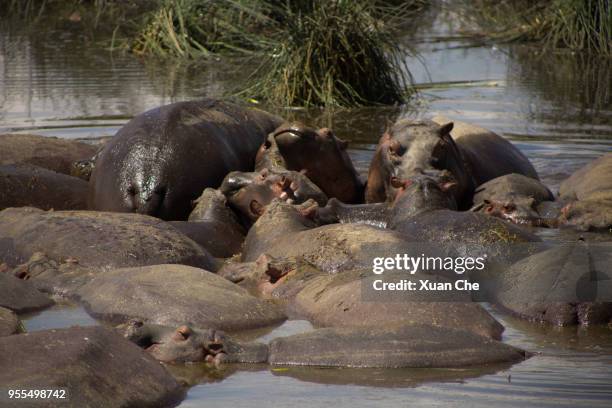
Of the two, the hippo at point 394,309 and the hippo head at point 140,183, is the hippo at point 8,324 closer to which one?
the hippo at point 394,309

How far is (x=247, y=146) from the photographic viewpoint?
10.0 metres

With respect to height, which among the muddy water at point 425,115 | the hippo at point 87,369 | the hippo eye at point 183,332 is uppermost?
the hippo at point 87,369

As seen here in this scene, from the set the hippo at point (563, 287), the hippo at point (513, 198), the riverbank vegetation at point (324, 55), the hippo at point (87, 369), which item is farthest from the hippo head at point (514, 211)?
the riverbank vegetation at point (324, 55)

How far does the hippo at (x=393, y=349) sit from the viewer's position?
18.4ft

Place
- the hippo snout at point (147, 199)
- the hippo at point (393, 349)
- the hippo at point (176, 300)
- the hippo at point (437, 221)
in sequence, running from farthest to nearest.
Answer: the hippo snout at point (147, 199)
the hippo at point (437, 221)
the hippo at point (176, 300)
the hippo at point (393, 349)

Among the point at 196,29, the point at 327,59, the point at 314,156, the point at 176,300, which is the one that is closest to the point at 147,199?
the point at 314,156

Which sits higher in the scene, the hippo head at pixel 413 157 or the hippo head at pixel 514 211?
the hippo head at pixel 413 157

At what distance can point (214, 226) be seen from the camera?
860 cm

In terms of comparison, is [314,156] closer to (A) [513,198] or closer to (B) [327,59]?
(A) [513,198]

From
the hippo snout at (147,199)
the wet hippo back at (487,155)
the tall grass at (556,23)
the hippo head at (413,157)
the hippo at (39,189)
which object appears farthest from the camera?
the tall grass at (556,23)

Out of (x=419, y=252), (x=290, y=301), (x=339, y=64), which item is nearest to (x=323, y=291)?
(x=290, y=301)

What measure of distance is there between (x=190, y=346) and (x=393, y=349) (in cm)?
92

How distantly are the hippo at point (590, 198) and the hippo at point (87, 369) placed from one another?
437 cm

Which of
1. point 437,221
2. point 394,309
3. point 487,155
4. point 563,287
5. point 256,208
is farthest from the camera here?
point 487,155
